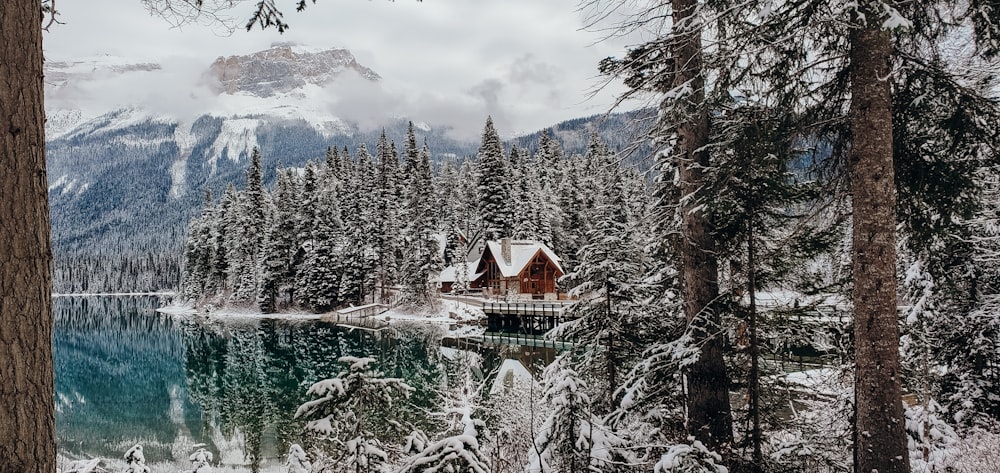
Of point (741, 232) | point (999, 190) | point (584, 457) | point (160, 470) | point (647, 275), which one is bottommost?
point (160, 470)

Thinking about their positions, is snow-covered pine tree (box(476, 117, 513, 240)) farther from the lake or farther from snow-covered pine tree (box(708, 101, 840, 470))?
snow-covered pine tree (box(708, 101, 840, 470))

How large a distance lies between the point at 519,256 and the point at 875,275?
36.4m

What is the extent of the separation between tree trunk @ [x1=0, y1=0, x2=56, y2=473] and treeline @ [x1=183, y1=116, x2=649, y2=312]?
1575 inches

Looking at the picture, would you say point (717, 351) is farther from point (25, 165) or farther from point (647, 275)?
point (25, 165)

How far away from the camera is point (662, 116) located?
610 centimetres

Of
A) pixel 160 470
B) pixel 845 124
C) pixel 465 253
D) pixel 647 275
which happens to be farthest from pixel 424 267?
pixel 845 124

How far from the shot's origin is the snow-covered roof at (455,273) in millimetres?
44816

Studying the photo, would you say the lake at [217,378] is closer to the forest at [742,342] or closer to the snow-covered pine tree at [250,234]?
the forest at [742,342]

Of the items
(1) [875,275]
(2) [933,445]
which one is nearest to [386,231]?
(2) [933,445]

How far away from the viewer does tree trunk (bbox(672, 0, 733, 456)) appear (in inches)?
233

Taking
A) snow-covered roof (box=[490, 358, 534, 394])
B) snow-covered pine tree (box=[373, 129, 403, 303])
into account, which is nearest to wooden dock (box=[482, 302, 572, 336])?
snow-covered roof (box=[490, 358, 534, 394])

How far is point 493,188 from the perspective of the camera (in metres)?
43.8

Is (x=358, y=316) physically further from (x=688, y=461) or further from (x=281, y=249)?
(x=688, y=461)

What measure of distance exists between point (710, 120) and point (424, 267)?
3731cm
